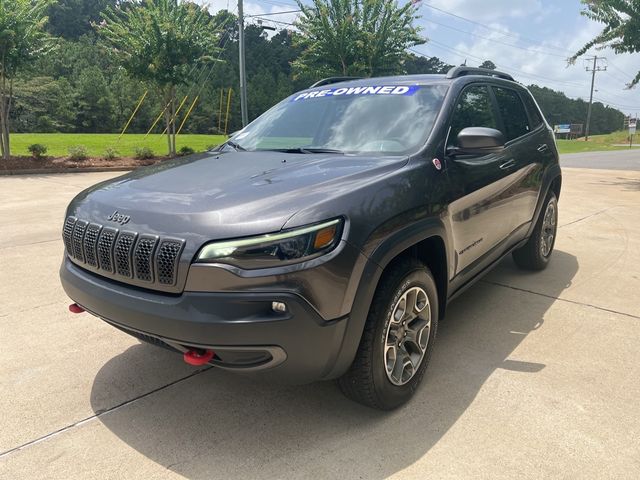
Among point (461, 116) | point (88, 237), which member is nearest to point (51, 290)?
point (88, 237)

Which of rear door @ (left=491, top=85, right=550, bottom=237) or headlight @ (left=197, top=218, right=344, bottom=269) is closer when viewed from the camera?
headlight @ (left=197, top=218, right=344, bottom=269)

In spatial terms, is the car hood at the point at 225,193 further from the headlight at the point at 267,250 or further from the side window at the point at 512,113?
the side window at the point at 512,113

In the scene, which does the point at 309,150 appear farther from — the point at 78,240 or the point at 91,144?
the point at 91,144

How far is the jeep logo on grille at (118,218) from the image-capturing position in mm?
2360

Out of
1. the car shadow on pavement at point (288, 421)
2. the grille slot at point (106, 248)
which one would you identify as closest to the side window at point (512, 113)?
→ the car shadow on pavement at point (288, 421)

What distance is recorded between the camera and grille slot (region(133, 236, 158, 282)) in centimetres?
222

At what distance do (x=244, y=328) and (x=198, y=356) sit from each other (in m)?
0.30

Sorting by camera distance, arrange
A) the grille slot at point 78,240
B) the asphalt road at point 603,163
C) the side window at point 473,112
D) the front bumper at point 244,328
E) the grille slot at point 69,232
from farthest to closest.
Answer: the asphalt road at point 603,163, the side window at point 473,112, the grille slot at point 69,232, the grille slot at point 78,240, the front bumper at point 244,328

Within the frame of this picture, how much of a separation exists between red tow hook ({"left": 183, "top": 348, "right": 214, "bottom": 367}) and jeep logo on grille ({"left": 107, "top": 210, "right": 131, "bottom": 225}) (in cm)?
68

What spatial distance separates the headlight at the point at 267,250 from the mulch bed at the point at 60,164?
11.9 meters

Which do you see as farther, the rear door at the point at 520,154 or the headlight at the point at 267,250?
the rear door at the point at 520,154

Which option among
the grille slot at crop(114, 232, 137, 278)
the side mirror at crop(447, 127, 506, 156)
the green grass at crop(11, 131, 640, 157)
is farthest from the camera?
the green grass at crop(11, 131, 640, 157)

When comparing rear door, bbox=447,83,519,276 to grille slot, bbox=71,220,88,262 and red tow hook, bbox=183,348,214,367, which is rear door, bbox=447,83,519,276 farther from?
grille slot, bbox=71,220,88,262

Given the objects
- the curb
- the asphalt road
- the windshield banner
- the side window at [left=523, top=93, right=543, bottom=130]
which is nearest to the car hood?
the windshield banner
